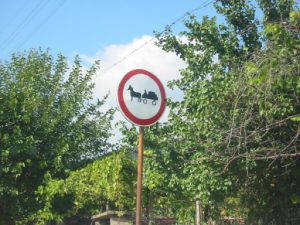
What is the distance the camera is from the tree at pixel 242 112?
6621 mm

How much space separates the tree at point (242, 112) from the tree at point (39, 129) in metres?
5.40

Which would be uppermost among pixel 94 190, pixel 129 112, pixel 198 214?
pixel 129 112

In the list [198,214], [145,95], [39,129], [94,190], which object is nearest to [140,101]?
[145,95]

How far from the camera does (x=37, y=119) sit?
14.2 meters

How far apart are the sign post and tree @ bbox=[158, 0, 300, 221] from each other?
152 centimetres

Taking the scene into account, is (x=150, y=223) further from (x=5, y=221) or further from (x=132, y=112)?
(x=5, y=221)

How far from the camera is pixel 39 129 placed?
14.1m

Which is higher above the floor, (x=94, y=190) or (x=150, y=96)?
(x=150, y=96)

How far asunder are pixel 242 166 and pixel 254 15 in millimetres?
3096

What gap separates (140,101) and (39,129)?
9.69m

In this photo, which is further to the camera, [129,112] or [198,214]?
[198,214]

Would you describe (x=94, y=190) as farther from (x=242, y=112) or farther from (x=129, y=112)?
(x=129, y=112)

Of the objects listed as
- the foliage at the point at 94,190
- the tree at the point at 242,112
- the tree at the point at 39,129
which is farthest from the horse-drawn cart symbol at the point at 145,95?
the tree at the point at 39,129

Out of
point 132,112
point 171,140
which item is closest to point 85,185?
point 171,140
